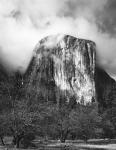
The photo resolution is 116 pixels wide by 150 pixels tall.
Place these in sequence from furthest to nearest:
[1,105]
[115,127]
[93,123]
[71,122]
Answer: [115,127]
[93,123]
[71,122]
[1,105]

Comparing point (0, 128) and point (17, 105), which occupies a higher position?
point (17, 105)

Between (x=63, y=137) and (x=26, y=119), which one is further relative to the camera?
(x=63, y=137)

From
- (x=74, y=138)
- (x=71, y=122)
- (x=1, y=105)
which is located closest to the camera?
(x=1, y=105)

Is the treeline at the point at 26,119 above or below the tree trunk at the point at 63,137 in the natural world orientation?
above

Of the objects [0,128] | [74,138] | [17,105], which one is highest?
[17,105]

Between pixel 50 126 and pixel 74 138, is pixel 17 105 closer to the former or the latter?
pixel 50 126

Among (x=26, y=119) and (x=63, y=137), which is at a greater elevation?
(x=26, y=119)

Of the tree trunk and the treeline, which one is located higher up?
the treeline

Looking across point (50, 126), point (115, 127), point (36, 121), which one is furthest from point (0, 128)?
point (115, 127)

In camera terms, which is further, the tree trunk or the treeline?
the tree trunk

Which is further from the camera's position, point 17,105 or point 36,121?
point 17,105

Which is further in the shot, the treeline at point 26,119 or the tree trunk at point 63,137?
the tree trunk at point 63,137
